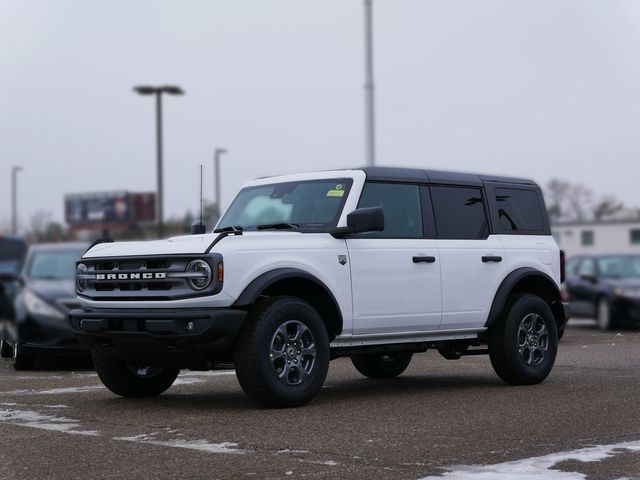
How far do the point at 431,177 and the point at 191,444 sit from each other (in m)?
4.25

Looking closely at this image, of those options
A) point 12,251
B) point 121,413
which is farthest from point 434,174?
Result: point 12,251

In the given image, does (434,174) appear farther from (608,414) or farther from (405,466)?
(405,466)

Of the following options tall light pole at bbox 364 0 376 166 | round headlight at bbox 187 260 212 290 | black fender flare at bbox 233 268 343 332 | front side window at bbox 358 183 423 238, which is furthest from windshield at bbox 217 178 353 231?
tall light pole at bbox 364 0 376 166

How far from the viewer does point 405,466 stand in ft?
21.9

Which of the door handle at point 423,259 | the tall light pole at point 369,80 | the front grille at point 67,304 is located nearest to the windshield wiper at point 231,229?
the door handle at point 423,259

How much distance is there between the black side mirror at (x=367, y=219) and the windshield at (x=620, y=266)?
53.2 feet

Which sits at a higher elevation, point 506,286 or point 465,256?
point 465,256

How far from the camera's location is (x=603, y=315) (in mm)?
24359

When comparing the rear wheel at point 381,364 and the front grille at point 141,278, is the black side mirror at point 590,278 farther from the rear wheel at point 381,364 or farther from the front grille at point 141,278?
the front grille at point 141,278

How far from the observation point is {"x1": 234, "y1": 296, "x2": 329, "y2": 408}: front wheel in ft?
29.5

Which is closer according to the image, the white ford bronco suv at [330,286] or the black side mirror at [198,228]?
the white ford bronco suv at [330,286]

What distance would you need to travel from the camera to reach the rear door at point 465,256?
1065 cm

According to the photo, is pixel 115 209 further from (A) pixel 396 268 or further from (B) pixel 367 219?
(B) pixel 367 219

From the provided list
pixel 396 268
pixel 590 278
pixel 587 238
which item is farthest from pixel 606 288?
pixel 587 238
